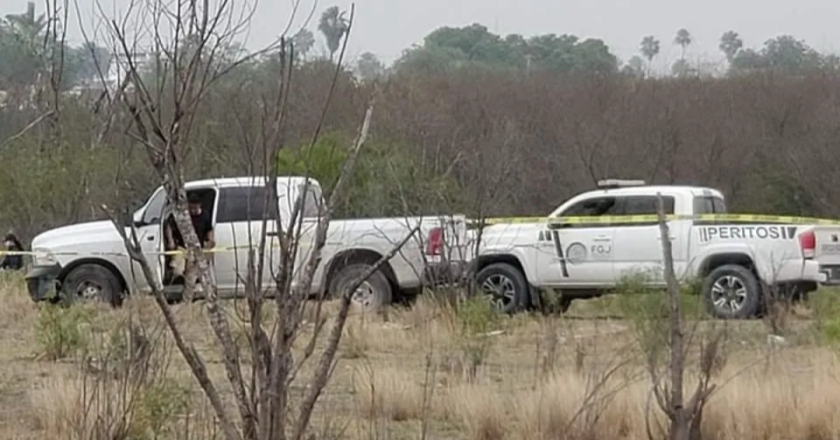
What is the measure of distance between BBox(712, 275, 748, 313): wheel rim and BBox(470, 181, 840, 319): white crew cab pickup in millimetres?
11

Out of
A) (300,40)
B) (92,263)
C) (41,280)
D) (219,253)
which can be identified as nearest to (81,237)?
(92,263)

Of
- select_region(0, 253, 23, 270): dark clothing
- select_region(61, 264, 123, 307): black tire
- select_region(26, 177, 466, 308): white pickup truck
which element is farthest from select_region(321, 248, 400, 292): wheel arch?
select_region(0, 253, 23, 270): dark clothing

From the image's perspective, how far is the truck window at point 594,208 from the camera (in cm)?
1822

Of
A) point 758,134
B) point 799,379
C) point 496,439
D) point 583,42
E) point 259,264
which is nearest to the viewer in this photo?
point 259,264

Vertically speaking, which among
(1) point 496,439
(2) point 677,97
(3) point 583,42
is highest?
(3) point 583,42

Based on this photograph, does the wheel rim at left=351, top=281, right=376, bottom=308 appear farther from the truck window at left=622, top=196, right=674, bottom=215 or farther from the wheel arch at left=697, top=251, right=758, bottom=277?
the wheel arch at left=697, top=251, right=758, bottom=277

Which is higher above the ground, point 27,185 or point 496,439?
point 27,185

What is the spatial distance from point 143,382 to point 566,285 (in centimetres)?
1050

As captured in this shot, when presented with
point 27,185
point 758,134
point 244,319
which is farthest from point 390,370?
point 758,134

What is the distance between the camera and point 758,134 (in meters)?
44.8

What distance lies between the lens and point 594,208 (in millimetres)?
18328

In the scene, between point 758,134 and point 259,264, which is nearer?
point 259,264

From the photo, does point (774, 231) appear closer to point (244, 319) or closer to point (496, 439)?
point (496, 439)

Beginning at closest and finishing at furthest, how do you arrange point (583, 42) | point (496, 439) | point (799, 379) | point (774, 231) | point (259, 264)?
1. point (259, 264)
2. point (496, 439)
3. point (799, 379)
4. point (774, 231)
5. point (583, 42)
